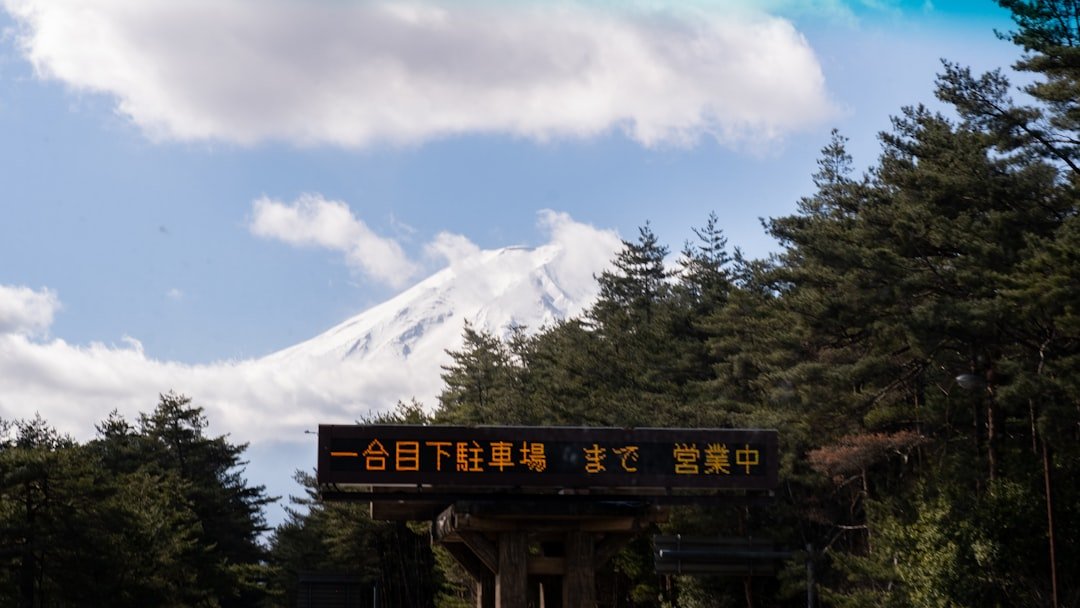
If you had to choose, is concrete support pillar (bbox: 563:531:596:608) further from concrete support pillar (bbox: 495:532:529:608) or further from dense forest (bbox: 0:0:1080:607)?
dense forest (bbox: 0:0:1080:607)

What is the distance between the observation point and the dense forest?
106ft

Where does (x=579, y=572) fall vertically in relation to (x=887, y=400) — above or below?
below

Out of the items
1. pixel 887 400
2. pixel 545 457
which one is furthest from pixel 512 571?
pixel 887 400

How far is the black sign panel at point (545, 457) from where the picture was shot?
26.2 meters

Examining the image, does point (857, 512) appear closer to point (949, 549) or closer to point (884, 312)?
point (884, 312)

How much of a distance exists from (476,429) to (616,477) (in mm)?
2785

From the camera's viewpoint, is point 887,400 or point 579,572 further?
point 887,400

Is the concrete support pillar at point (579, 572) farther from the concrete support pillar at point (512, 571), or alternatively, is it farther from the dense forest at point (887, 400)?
the dense forest at point (887, 400)

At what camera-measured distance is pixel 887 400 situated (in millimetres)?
41000

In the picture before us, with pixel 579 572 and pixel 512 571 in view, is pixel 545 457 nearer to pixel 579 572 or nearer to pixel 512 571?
pixel 512 571

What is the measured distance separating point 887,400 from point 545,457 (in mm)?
17402

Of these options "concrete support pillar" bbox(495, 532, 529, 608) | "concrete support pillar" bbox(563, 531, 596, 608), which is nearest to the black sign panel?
"concrete support pillar" bbox(495, 532, 529, 608)

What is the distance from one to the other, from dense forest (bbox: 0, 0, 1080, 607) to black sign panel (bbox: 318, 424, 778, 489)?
17.0 ft

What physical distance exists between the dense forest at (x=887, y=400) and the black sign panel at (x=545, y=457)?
5197mm
